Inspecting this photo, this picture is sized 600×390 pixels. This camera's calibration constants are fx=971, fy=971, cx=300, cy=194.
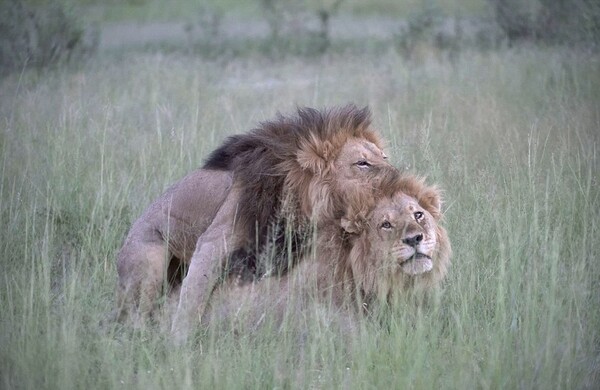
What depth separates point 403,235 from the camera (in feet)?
14.3

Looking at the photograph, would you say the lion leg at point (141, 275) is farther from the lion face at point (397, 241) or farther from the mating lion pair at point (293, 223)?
the lion face at point (397, 241)

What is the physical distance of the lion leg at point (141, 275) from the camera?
4.84 m

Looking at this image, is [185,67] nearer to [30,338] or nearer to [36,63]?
[36,63]

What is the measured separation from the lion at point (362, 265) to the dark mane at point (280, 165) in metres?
0.14

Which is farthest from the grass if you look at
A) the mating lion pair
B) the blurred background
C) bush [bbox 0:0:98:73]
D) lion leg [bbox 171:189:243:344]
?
the blurred background

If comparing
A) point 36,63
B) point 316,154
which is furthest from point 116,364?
point 36,63

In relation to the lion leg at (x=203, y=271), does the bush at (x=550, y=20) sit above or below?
above

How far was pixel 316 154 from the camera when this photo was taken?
4934 mm

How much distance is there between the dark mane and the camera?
15.5 ft

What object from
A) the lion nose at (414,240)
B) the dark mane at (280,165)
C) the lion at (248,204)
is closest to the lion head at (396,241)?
the lion nose at (414,240)

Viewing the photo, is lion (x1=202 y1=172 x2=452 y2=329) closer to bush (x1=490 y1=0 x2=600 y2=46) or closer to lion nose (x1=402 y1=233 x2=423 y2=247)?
lion nose (x1=402 y1=233 x2=423 y2=247)

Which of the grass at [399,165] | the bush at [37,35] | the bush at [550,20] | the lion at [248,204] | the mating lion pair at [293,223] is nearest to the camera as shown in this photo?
the grass at [399,165]

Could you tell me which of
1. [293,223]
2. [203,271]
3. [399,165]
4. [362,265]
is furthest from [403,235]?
[399,165]

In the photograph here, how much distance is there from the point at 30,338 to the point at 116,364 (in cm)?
40
